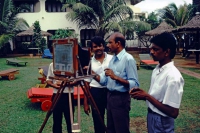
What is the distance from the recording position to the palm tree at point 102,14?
2134 cm

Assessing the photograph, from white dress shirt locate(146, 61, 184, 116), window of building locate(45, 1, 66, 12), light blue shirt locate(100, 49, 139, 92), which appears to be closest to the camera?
white dress shirt locate(146, 61, 184, 116)

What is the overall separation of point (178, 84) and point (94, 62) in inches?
76.0

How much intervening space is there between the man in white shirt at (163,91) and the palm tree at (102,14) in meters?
18.5

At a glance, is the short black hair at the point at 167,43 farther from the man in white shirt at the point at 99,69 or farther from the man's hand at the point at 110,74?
the man in white shirt at the point at 99,69

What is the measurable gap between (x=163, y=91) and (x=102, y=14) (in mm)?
20301

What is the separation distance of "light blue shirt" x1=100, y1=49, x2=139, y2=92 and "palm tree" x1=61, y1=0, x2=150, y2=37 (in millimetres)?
17591

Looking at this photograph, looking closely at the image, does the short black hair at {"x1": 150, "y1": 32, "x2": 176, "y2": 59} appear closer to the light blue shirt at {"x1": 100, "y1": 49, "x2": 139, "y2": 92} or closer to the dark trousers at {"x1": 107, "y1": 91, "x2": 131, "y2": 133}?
the light blue shirt at {"x1": 100, "y1": 49, "x2": 139, "y2": 92}

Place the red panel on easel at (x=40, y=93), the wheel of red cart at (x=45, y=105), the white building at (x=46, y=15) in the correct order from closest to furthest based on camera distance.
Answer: the wheel of red cart at (x=45, y=105)
the red panel on easel at (x=40, y=93)
the white building at (x=46, y=15)

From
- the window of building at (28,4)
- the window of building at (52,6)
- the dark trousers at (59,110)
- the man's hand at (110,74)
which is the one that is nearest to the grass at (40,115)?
the dark trousers at (59,110)

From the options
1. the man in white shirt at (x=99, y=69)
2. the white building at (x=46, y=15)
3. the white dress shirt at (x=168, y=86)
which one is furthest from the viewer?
the white building at (x=46, y=15)

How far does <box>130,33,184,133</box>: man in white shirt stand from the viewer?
2287 mm

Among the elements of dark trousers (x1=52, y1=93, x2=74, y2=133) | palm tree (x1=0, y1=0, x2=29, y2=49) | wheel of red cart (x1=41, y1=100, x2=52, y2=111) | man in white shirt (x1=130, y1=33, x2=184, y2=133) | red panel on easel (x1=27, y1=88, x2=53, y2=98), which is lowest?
wheel of red cart (x1=41, y1=100, x2=52, y2=111)

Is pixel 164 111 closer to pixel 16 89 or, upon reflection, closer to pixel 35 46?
pixel 16 89

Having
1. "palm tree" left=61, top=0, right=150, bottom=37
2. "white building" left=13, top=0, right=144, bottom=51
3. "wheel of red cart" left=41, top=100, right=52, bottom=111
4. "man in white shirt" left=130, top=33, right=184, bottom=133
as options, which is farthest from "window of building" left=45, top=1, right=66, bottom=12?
"man in white shirt" left=130, top=33, right=184, bottom=133
